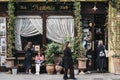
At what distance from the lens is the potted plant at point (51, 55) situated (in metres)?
26.0

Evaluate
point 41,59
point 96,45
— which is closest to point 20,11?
point 41,59

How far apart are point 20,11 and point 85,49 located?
4.42 metres

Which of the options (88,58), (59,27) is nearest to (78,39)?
(88,58)

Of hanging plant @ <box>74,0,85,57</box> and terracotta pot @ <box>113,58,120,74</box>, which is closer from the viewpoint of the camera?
terracotta pot @ <box>113,58,120,74</box>

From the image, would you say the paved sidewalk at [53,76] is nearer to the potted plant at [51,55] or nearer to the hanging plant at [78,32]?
the potted plant at [51,55]

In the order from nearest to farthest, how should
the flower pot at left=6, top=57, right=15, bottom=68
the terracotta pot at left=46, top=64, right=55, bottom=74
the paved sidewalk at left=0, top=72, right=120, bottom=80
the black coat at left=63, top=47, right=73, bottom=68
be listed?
the black coat at left=63, top=47, right=73, bottom=68
the paved sidewalk at left=0, top=72, right=120, bottom=80
the terracotta pot at left=46, top=64, right=55, bottom=74
the flower pot at left=6, top=57, right=15, bottom=68

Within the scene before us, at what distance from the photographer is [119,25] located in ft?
85.7

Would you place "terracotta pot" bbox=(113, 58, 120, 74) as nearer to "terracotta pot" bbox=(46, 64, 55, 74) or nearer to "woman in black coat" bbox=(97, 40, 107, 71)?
"woman in black coat" bbox=(97, 40, 107, 71)

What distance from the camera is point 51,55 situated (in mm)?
26250

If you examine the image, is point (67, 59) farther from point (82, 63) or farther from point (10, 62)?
point (10, 62)

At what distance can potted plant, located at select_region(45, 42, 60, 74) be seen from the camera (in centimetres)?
2605

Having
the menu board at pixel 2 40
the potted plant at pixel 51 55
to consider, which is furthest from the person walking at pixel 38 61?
the menu board at pixel 2 40

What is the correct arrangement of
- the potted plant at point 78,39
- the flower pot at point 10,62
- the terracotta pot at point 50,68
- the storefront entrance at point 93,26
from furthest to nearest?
1. the storefront entrance at point 93,26
2. the flower pot at point 10,62
3. the potted plant at point 78,39
4. the terracotta pot at point 50,68

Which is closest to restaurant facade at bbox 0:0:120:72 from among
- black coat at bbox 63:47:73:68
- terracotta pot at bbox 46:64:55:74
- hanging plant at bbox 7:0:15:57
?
hanging plant at bbox 7:0:15:57
